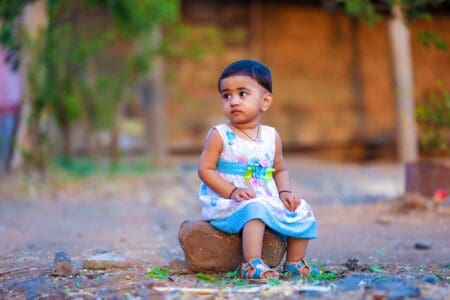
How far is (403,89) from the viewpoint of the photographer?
8562 millimetres

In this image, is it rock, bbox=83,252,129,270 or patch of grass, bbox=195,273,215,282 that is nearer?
patch of grass, bbox=195,273,215,282

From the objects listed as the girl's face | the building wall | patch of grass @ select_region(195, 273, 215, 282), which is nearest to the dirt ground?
patch of grass @ select_region(195, 273, 215, 282)

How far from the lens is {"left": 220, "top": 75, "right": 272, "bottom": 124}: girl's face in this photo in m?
3.19

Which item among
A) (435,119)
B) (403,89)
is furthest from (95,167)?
(435,119)

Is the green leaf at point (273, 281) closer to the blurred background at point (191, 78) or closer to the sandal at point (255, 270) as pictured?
the sandal at point (255, 270)

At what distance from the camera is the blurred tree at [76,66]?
727 cm

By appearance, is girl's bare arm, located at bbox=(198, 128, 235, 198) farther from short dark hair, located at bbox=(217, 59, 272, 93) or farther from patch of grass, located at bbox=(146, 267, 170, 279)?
patch of grass, located at bbox=(146, 267, 170, 279)

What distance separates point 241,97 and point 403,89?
580 cm

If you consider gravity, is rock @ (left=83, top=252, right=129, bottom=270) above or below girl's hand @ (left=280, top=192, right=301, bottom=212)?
below

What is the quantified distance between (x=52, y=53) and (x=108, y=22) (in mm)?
3477

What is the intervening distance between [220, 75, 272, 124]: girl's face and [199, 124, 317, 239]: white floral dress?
4.1 inches

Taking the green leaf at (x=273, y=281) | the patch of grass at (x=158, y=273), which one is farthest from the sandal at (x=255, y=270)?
the patch of grass at (x=158, y=273)

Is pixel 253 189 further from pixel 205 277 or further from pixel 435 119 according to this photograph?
pixel 435 119

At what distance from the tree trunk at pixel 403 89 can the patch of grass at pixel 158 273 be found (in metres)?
5.49
